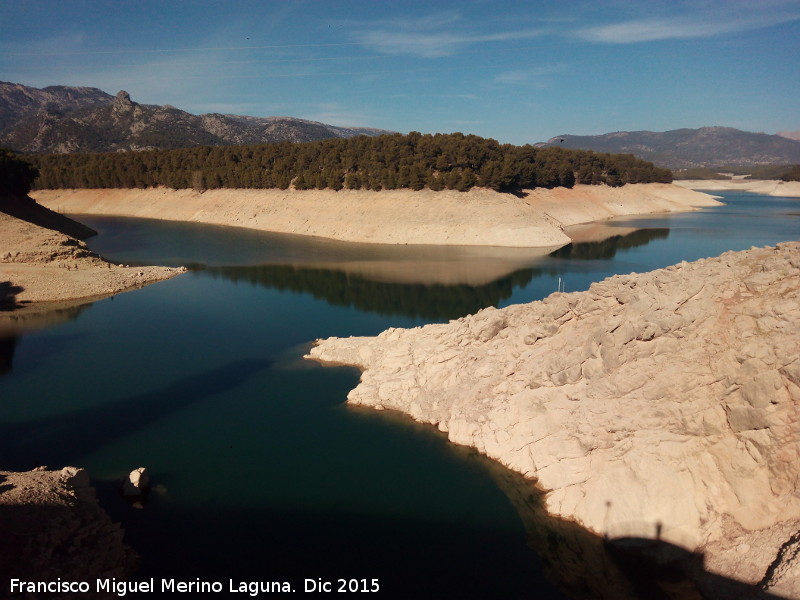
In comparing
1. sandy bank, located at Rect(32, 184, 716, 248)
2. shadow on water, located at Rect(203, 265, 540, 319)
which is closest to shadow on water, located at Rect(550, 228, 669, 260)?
sandy bank, located at Rect(32, 184, 716, 248)

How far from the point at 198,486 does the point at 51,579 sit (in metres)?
4.32

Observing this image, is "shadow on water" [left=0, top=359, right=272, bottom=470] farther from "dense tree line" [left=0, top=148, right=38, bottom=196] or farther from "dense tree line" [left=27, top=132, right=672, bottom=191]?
"dense tree line" [left=27, top=132, right=672, bottom=191]

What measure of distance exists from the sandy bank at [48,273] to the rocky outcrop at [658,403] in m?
25.9

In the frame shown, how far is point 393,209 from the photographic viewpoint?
56562 mm

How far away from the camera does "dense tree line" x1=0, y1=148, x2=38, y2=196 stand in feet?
146

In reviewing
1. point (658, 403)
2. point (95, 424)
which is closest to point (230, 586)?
point (95, 424)

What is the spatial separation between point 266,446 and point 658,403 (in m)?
11.3

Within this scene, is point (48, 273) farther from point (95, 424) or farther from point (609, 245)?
point (609, 245)

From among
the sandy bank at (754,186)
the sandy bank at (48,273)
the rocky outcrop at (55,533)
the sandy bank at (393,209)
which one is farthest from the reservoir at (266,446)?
the sandy bank at (754,186)

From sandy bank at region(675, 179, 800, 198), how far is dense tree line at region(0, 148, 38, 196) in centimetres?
13883

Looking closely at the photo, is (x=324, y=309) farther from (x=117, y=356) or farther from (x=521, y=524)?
(x=521, y=524)

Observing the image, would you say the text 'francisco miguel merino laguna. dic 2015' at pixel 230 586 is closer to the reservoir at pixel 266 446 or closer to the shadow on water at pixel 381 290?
the reservoir at pixel 266 446

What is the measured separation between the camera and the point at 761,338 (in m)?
→ 11.3

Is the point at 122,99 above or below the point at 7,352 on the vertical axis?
above
